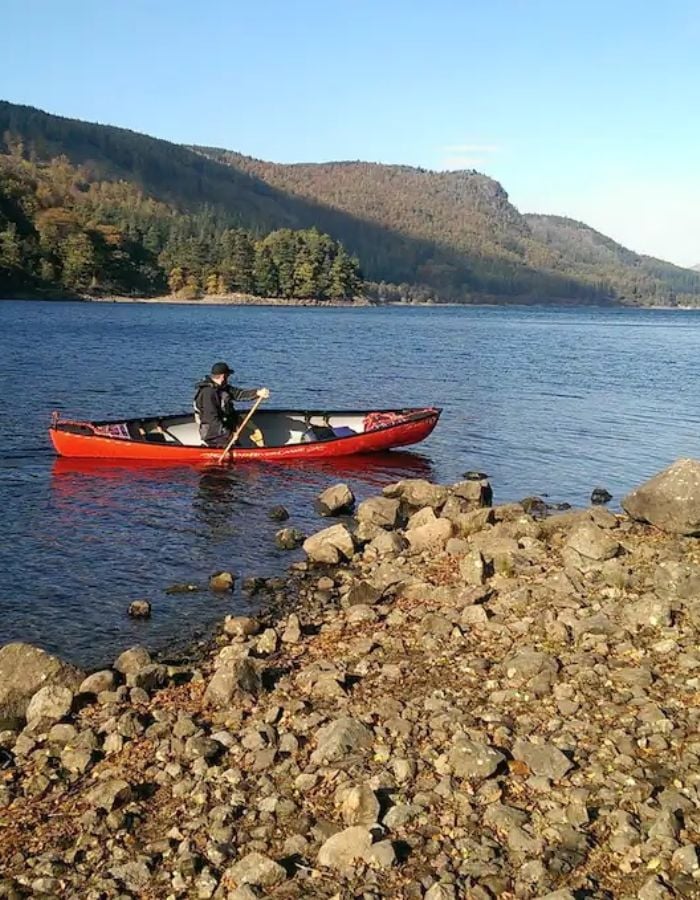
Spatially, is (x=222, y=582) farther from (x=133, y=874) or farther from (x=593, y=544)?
(x=133, y=874)

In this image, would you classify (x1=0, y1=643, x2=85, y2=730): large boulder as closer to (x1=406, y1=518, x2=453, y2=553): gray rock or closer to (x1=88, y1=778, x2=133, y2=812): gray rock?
(x1=88, y1=778, x2=133, y2=812): gray rock

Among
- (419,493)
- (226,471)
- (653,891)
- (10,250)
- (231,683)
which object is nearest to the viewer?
(653,891)

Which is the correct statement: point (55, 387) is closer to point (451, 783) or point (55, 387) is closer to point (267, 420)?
point (267, 420)

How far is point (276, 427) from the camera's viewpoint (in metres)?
23.4

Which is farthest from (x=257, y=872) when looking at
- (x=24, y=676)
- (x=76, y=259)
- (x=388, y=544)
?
(x=76, y=259)

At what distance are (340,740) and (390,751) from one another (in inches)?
16.4

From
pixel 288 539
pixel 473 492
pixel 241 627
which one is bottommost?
pixel 288 539

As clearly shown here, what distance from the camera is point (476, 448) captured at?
2480cm

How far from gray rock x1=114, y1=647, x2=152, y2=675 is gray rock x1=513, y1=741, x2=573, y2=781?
4.18 m

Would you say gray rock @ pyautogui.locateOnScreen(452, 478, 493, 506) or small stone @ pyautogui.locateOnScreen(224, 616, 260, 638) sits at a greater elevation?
gray rock @ pyautogui.locateOnScreen(452, 478, 493, 506)

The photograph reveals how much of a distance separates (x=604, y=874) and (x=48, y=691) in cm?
514

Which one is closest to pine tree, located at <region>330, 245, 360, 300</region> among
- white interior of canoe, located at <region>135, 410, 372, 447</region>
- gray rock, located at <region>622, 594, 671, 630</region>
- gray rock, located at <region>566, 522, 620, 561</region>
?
white interior of canoe, located at <region>135, 410, 372, 447</region>

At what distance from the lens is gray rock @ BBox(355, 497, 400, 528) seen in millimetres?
15190

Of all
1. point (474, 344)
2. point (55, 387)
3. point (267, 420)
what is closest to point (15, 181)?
point (474, 344)
